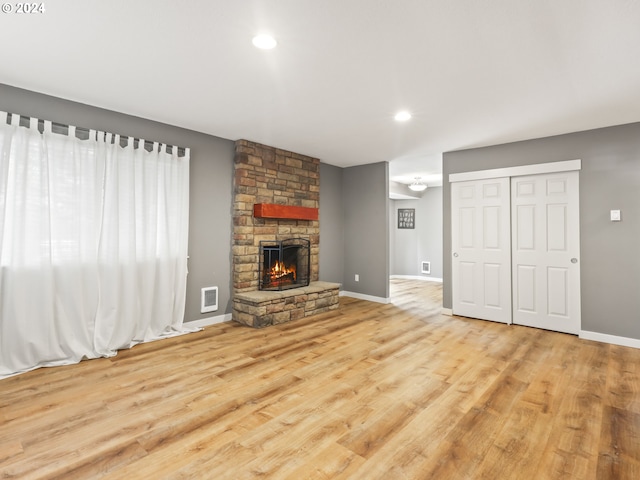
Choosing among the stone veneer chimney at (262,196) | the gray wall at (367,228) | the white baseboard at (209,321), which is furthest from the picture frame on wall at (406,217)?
the white baseboard at (209,321)

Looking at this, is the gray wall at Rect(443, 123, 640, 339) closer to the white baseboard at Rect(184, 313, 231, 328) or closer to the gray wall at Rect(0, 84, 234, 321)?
the gray wall at Rect(0, 84, 234, 321)

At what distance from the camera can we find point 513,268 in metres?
4.52

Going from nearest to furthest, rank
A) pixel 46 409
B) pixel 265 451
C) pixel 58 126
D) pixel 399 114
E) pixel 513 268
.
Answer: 1. pixel 265 451
2. pixel 46 409
3. pixel 58 126
4. pixel 399 114
5. pixel 513 268

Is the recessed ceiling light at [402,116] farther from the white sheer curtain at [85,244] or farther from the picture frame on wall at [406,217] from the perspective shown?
the picture frame on wall at [406,217]

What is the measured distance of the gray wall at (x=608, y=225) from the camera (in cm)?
370

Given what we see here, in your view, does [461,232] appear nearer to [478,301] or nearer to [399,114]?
[478,301]

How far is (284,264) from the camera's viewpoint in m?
5.21

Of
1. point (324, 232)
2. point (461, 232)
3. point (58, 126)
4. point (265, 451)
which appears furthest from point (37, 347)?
point (461, 232)

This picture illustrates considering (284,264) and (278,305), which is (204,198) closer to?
(284,264)

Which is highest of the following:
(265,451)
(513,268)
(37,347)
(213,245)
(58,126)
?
(58,126)

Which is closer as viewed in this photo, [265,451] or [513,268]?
[265,451]

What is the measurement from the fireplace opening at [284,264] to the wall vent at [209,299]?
0.67 meters

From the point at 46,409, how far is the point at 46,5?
A: 2.57m

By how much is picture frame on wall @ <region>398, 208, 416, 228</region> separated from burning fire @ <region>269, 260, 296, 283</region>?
16.3 ft
